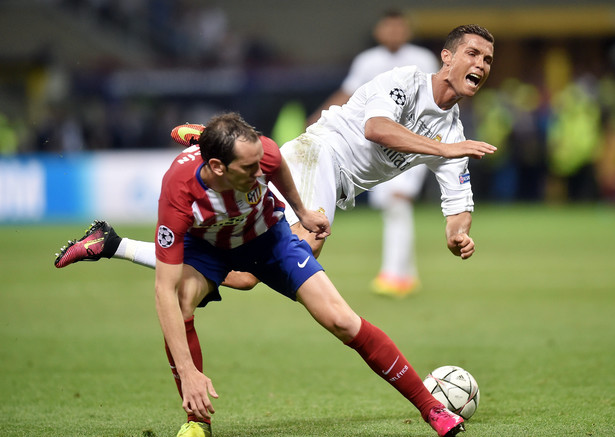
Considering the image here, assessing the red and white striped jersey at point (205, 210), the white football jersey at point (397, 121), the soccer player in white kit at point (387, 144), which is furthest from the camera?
the white football jersey at point (397, 121)

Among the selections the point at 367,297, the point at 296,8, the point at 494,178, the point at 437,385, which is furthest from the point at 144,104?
the point at 437,385

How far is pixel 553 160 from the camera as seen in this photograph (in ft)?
69.7

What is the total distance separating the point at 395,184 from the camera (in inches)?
377

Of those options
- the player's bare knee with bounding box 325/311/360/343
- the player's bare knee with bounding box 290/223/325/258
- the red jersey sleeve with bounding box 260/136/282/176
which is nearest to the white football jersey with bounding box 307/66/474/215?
the player's bare knee with bounding box 290/223/325/258

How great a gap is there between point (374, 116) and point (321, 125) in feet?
2.35

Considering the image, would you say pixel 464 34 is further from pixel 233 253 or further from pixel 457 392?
pixel 457 392

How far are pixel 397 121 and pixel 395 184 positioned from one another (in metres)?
3.77

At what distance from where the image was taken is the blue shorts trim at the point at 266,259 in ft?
16.1

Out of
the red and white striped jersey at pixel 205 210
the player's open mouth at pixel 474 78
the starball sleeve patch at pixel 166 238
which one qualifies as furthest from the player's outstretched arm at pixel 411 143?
the starball sleeve patch at pixel 166 238

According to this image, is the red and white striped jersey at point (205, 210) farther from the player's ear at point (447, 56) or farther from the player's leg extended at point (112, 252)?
the player's ear at point (447, 56)

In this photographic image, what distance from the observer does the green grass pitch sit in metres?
5.22

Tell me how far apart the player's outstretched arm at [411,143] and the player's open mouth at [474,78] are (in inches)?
22.1

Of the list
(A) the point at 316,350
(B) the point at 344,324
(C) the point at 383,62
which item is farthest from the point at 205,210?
(C) the point at 383,62

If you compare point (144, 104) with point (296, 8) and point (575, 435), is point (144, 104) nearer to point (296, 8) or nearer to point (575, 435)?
point (296, 8)
